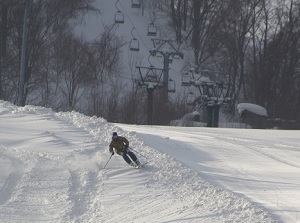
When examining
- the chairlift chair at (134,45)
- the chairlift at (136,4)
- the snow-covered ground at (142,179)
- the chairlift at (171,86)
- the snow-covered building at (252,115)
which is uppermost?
the chairlift at (136,4)

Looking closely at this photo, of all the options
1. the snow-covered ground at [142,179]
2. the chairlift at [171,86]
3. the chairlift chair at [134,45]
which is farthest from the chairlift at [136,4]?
the snow-covered ground at [142,179]

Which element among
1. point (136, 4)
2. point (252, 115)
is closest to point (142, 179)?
point (252, 115)

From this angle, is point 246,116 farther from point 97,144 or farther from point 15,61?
point 97,144

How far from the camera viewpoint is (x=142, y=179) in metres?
11.4

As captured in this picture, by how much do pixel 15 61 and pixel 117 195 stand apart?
43.0m

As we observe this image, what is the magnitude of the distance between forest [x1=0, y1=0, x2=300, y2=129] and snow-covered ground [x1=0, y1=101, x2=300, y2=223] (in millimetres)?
28062

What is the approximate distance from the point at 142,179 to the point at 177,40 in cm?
4622

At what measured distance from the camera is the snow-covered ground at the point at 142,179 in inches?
359

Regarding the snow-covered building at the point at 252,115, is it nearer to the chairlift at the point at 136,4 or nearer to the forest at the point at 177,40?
the forest at the point at 177,40

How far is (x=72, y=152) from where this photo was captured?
1388cm

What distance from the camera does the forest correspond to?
50.6 meters

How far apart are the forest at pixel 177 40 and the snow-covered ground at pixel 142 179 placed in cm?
2806

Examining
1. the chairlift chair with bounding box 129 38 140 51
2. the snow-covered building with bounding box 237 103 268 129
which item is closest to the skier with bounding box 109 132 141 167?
the snow-covered building with bounding box 237 103 268 129

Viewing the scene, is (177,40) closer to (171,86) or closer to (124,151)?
(171,86)
